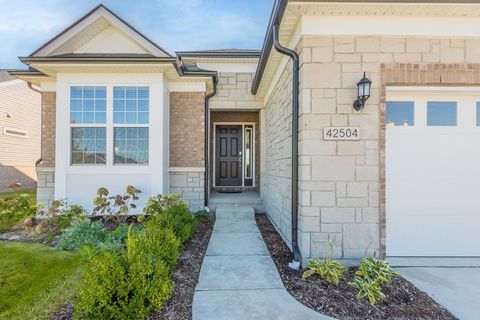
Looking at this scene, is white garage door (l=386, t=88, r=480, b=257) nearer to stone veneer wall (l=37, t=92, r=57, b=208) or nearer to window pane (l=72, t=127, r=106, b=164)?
window pane (l=72, t=127, r=106, b=164)

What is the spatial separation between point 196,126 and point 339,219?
183 inches

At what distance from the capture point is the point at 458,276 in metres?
3.29

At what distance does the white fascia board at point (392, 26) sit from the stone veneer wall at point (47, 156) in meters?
6.81

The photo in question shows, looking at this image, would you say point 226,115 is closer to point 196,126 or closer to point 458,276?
point 196,126

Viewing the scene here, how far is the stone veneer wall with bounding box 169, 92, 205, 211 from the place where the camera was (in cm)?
699

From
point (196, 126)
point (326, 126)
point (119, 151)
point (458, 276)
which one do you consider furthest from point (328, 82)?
point (119, 151)

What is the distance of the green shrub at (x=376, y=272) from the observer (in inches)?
116

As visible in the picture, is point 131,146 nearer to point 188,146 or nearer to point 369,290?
point 188,146

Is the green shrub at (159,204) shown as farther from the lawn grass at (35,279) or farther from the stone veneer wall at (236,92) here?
the stone veneer wall at (236,92)

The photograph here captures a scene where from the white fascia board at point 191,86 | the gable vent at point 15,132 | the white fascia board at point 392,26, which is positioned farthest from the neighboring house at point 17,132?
the white fascia board at point 392,26

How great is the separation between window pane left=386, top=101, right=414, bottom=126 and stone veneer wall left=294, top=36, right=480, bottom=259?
1.06ft

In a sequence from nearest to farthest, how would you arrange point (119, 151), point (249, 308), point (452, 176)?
point (249, 308) < point (452, 176) < point (119, 151)

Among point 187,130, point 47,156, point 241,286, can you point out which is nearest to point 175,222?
point 241,286

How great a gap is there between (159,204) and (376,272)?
4.28m
